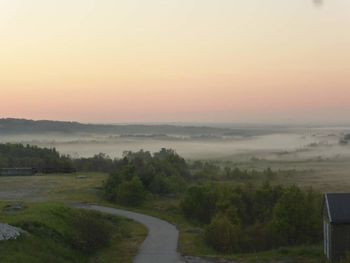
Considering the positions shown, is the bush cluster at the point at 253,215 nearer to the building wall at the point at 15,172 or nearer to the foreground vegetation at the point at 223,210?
the foreground vegetation at the point at 223,210

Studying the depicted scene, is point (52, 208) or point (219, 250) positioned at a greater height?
point (52, 208)

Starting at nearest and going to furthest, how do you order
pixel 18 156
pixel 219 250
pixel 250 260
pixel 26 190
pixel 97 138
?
pixel 250 260
pixel 219 250
pixel 26 190
pixel 18 156
pixel 97 138

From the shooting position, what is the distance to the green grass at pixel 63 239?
2439cm

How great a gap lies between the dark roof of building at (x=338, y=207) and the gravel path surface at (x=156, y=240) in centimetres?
876

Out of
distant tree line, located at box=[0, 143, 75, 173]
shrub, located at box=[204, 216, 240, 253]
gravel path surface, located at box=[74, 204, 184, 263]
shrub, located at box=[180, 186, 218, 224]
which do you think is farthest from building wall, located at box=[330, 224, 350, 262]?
distant tree line, located at box=[0, 143, 75, 173]

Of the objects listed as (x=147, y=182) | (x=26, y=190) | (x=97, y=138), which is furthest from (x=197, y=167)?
(x=26, y=190)

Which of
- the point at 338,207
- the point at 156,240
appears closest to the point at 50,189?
the point at 156,240

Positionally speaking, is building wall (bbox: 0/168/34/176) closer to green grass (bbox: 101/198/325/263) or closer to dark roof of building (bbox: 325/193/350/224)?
green grass (bbox: 101/198/325/263)

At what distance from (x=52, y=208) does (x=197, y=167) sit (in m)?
101

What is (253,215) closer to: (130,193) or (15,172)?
(130,193)

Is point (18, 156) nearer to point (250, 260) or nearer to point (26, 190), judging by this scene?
point (26, 190)

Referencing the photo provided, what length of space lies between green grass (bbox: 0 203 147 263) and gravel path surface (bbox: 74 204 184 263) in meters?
0.64

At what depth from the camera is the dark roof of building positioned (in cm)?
2948

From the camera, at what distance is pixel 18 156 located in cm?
10688
